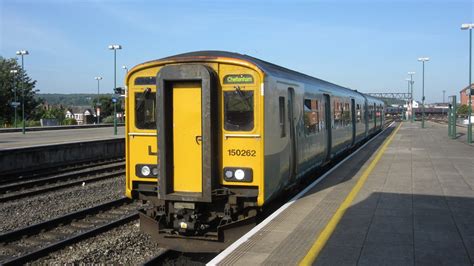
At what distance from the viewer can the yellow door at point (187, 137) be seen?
7266 mm

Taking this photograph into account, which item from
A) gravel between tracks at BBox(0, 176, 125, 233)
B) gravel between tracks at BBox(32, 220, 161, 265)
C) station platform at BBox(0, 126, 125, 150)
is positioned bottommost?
gravel between tracks at BBox(32, 220, 161, 265)

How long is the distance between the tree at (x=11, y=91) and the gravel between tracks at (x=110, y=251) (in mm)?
57437

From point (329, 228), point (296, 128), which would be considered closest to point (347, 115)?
point (296, 128)

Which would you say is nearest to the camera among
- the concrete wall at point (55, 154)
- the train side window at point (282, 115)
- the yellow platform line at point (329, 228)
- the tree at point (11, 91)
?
the yellow platform line at point (329, 228)

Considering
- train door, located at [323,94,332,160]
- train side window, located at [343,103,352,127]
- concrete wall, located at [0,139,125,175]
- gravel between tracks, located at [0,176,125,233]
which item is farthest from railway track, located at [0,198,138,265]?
train side window, located at [343,103,352,127]

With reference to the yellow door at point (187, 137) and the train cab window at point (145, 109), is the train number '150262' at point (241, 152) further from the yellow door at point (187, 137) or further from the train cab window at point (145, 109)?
the train cab window at point (145, 109)

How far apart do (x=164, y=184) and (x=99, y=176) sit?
32.4 feet

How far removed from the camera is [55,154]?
19859mm

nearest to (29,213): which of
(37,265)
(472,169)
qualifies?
(37,265)

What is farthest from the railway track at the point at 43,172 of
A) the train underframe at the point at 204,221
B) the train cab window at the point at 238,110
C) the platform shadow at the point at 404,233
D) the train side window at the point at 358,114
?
the platform shadow at the point at 404,233

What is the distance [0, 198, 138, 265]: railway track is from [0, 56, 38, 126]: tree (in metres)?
55.3

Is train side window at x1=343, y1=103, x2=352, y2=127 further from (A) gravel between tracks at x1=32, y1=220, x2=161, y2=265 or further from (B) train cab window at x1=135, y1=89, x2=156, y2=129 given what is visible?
(B) train cab window at x1=135, y1=89, x2=156, y2=129

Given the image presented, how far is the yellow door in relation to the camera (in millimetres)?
7266

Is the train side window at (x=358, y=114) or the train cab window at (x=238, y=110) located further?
the train side window at (x=358, y=114)
